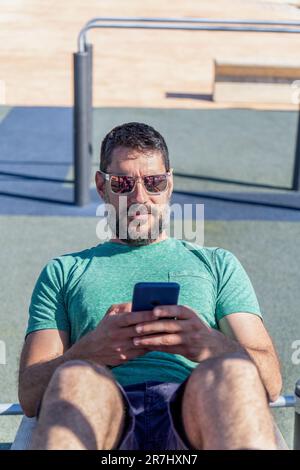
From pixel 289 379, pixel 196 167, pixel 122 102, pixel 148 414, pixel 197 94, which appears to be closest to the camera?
pixel 148 414

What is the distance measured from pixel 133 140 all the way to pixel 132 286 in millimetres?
545

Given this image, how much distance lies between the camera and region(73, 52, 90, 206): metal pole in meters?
6.35

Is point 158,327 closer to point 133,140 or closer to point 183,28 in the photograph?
point 133,140

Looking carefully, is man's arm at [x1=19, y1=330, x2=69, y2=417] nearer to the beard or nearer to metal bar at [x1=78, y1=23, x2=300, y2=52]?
the beard

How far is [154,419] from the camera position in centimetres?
249

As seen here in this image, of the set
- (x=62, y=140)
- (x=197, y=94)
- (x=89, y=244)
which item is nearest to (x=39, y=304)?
(x=89, y=244)

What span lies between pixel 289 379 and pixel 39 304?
5.70 ft

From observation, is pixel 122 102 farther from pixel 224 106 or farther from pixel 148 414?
pixel 148 414

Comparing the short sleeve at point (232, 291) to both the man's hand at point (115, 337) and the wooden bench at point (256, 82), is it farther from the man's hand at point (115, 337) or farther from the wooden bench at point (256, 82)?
the wooden bench at point (256, 82)

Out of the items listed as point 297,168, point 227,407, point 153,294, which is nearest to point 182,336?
point 153,294

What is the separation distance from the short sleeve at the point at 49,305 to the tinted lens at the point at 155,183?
0.45m

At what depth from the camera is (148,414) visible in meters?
2.50

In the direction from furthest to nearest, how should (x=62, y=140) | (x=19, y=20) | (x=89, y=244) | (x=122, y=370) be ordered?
(x=19, y=20) → (x=62, y=140) → (x=89, y=244) → (x=122, y=370)

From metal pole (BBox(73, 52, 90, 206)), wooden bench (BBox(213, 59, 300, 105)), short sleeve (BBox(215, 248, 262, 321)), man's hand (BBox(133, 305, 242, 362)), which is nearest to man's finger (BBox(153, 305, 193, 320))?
man's hand (BBox(133, 305, 242, 362))
